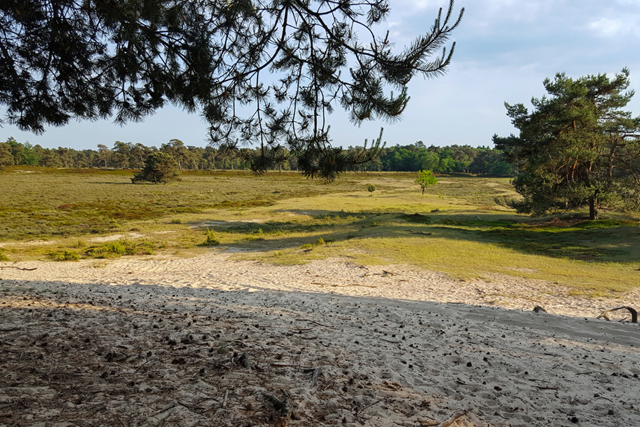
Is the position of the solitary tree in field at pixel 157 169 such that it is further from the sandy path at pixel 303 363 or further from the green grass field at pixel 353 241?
the sandy path at pixel 303 363

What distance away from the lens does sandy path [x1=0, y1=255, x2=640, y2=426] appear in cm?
307

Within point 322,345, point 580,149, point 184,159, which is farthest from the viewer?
point 184,159

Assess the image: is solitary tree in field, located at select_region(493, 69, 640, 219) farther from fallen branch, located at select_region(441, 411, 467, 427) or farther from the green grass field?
fallen branch, located at select_region(441, 411, 467, 427)

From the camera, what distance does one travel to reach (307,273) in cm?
1352

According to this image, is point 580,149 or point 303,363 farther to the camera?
point 580,149

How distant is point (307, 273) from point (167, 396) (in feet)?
34.2

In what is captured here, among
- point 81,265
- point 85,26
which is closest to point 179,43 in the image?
point 85,26

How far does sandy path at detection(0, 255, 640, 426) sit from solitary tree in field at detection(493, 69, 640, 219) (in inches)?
675

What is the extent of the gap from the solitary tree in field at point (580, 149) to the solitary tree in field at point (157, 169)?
61.1 meters

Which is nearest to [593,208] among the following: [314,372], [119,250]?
[314,372]

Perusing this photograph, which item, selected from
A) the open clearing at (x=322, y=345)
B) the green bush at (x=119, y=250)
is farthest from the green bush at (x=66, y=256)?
the open clearing at (x=322, y=345)

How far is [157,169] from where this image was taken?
69562 mm

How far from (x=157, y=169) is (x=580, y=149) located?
6495 centimetres

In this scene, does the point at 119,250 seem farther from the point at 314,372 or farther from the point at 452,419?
the point at 452,419
